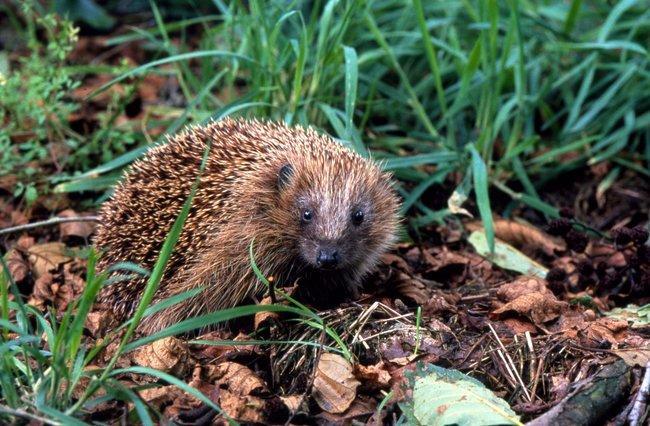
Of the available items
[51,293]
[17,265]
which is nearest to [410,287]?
[51,293]

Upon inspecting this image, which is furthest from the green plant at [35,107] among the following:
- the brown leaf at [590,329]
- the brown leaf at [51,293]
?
the brown leaf at [590,329]

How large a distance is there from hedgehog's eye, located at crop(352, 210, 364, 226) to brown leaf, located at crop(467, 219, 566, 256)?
162cm

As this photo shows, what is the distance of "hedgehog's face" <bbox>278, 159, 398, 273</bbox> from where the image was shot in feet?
17.9

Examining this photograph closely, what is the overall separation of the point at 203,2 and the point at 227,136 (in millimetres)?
3967

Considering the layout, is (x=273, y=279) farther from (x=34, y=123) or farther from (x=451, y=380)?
(x=34, y=123)

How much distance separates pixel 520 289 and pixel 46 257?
3.13 metres

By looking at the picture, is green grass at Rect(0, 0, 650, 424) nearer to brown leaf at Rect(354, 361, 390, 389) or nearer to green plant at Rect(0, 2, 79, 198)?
green plant at Rect(0, 2, 79, 198)

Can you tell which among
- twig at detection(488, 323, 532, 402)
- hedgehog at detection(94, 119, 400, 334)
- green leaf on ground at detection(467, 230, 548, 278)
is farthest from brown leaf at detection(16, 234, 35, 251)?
twig at detection(488, 323, 532, 402)

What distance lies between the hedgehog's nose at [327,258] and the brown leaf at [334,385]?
2.30 feet

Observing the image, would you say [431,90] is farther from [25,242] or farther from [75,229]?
[25,242]

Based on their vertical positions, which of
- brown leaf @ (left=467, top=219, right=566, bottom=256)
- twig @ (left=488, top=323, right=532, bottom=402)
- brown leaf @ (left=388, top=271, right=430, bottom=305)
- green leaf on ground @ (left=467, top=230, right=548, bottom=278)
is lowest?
brown leaf @ (left=467, top=219, right=566, bottom=256)

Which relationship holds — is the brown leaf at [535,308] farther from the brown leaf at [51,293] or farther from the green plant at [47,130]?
the green plant at [47,130]

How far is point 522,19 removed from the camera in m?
8.14

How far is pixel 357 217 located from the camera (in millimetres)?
5703
